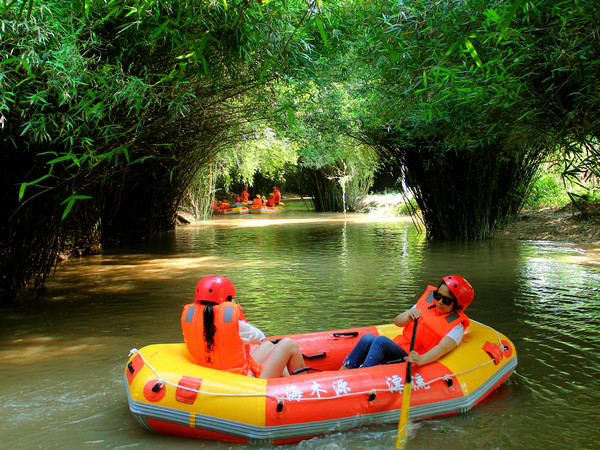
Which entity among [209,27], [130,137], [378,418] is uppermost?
[209,27]

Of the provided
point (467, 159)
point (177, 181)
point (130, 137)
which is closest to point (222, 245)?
point (177, 181)

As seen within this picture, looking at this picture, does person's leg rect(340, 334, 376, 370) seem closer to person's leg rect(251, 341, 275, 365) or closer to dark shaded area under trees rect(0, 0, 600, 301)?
person's leg rect(251, 341, 275, 365)

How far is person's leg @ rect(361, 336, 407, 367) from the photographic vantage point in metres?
2.96

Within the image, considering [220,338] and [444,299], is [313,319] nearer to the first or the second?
[444,299]

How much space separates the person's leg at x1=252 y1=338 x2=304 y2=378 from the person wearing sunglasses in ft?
1.14

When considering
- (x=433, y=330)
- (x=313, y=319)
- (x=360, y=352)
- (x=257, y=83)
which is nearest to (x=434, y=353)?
(x=433, y=330)

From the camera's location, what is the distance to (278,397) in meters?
2.49

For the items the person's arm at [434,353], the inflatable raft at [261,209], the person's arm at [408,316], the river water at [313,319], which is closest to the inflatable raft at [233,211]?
the inflatable raft at [261,209]

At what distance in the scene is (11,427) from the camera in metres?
2.57

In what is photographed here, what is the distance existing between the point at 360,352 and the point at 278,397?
28.3 inches

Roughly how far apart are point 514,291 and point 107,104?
4.11 m

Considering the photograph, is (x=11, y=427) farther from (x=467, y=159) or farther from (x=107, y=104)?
(x=467, y=159)

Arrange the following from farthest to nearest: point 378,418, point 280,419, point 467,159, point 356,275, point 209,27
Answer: point 467,159 < point 356,275 < point 209,27 < point 378,418 < point 280,419

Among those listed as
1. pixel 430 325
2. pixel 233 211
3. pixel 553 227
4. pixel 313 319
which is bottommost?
pixel 313 319
